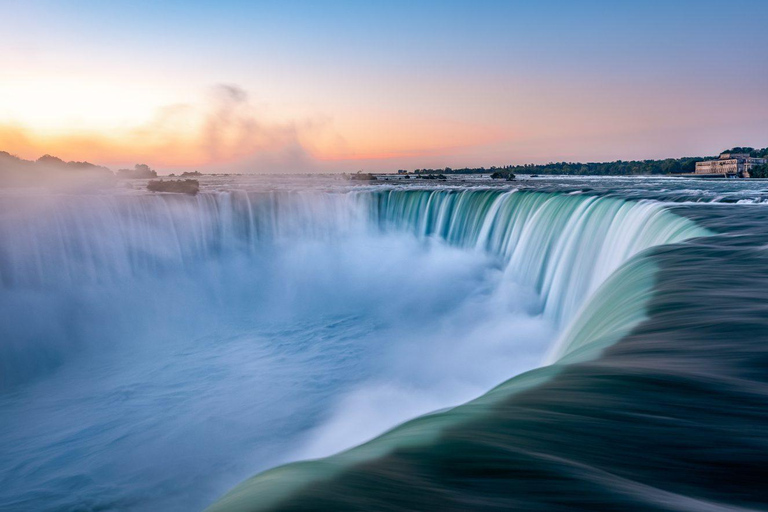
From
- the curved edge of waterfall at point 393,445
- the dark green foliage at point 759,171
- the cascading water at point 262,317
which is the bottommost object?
the cascading water at point 262,317

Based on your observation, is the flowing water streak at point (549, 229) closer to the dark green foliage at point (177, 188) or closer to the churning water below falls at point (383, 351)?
the churning water below falls at point (383, 351)

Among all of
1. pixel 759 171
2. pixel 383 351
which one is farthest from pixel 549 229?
pixel 759 171

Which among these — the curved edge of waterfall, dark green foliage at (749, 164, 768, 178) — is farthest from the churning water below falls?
dark green foliage at (749, 164, 768, 178)

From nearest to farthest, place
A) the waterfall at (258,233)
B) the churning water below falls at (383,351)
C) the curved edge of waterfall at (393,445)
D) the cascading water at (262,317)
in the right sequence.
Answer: the curved edge of waterfall at (393,445) → the churning water below falls at (383,351) → the cascading water at (262,317) → the waterfall at (258,233)

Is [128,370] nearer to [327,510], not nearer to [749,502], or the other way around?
[327,510]

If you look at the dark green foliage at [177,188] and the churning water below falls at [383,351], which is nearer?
the churning water below falls at [383,351]

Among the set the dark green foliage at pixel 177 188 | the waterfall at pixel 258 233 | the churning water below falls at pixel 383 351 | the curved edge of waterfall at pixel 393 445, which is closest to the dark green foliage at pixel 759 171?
the waterfall at pixel 258 233
